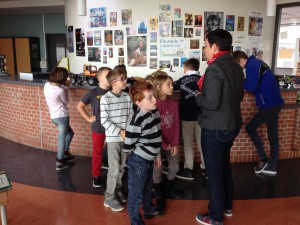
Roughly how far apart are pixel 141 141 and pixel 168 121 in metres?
0.68

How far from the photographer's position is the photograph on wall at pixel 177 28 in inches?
257

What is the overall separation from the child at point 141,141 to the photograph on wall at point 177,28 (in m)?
4.23

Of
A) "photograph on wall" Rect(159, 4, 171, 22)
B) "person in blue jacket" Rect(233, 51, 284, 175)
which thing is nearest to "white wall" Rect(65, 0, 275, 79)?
"photograph on wall" Rect(159, 4, 171, 22)

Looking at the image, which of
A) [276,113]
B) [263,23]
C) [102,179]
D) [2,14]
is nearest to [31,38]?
[2,14]

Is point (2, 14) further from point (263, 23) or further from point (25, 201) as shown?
point (25, 201)

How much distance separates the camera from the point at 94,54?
24.2ft

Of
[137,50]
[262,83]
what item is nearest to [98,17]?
[137,50]

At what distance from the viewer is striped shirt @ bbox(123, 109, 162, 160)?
2553mm

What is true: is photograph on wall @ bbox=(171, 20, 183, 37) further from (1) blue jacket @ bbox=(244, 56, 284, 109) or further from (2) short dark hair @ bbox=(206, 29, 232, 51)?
(2) short dark hair @ bbox=(206, 29, 232, 51)

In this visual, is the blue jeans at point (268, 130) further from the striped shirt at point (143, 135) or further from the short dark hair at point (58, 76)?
the short dark hair at point (58, 76)

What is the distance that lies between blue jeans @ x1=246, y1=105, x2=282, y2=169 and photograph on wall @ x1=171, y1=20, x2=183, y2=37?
3.02 meters

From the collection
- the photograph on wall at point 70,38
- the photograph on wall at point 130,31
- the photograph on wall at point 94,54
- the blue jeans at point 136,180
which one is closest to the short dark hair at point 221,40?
the blue jeans at point 136,180

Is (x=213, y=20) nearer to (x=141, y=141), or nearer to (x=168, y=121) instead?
(x=168, y=121)

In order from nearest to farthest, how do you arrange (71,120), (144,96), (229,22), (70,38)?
(144,96) < (71,120) < (229,22) < (70,38)
